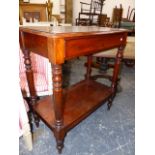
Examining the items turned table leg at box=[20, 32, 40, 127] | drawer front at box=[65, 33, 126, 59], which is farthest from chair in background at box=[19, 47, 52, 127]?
drawer front at box=[65, 33, 126, 59]

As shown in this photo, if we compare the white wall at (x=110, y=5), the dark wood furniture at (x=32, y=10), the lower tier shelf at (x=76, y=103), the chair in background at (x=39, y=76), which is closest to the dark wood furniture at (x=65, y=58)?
the lower tier shelf at (x=76, y=103)

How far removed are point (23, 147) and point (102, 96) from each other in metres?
0.78

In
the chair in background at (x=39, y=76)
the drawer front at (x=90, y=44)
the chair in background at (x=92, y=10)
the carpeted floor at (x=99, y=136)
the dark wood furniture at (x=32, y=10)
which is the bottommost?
the carpeted floor at (x=99, y=136)

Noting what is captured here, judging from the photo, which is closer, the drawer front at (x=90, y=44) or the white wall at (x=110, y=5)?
the drawer front at (x=90, y=44)

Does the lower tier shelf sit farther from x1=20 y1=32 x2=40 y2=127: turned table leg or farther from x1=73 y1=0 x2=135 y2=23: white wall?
x1=73 y1=0 x2=135 y2=23: white wall

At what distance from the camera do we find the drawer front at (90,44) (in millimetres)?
917

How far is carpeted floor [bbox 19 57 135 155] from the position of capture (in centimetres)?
121

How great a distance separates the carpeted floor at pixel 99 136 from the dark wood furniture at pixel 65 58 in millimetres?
125

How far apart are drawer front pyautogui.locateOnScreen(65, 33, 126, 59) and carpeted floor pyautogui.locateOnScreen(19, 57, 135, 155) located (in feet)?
2.22

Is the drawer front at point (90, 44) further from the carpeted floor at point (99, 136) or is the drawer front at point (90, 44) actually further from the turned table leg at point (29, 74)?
the carpeted floor at point (99, 136)

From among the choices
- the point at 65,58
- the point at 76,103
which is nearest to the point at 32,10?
the point at 76,103

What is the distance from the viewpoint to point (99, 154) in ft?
3.90

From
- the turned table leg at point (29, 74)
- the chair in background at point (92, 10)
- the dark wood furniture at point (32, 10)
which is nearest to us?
the turned table leg at point (29, 74)
